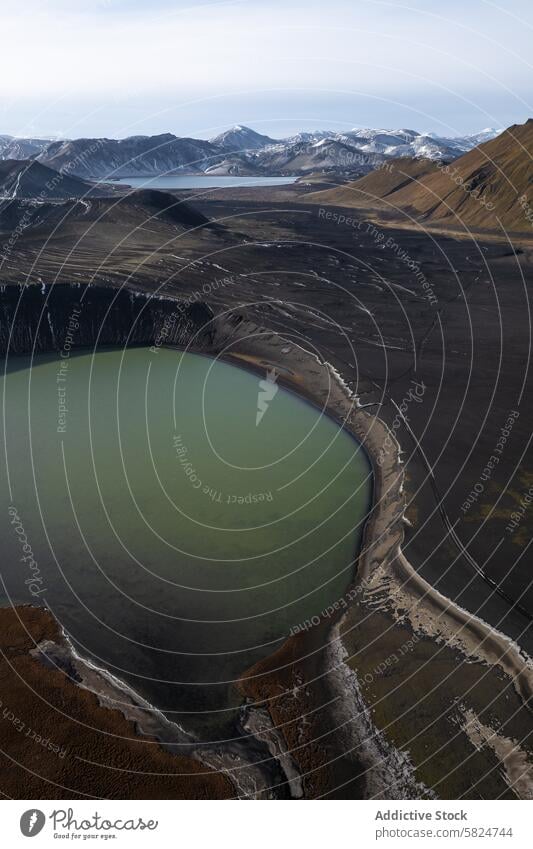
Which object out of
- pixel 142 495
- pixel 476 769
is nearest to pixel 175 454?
pixel 142 495

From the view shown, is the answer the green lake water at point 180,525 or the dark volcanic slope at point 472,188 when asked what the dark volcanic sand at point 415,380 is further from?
the dark volcanic slope at point 472,188

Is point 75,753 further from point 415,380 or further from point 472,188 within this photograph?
point 472,188

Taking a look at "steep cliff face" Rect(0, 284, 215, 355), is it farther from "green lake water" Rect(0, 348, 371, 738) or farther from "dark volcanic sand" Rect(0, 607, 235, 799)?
"dark volcanic sand" Rect(0, 607, 235, 799)

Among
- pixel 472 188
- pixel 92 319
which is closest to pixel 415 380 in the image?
pixel 92 319

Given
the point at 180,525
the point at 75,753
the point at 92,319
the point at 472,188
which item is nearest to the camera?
the point at 75,753

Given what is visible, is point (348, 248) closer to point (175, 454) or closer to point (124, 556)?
point (175, 454)

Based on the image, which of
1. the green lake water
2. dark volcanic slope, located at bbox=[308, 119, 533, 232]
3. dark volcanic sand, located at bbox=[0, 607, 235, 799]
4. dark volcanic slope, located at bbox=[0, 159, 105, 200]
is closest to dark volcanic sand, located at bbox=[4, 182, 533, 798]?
the green lake water
